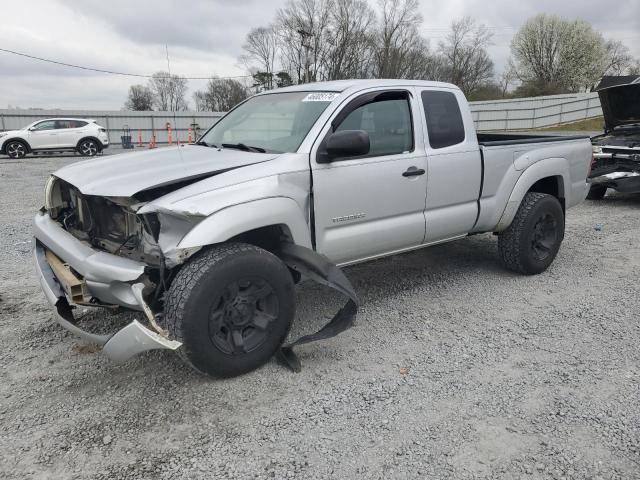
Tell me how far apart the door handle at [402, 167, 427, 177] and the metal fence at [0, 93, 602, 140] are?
24692 millimetres

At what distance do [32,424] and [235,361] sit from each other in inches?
44.9

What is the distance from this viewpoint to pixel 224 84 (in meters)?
48.6

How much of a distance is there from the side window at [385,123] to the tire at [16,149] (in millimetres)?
18875

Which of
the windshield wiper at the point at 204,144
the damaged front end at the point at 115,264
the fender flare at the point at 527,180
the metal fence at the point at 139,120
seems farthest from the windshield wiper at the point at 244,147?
the metal fence at the point at 139,120

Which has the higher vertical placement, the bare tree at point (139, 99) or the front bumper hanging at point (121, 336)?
the bare tree at point (139, 99)

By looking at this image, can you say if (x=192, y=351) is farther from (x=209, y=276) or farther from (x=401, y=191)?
(x=401, y=191)

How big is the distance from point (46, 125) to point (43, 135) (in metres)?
0.42

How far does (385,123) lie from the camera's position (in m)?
4.14

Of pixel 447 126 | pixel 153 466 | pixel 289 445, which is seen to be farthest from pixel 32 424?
pixel 447 126

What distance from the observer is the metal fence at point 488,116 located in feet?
90.5

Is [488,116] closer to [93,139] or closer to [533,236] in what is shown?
[93,139]

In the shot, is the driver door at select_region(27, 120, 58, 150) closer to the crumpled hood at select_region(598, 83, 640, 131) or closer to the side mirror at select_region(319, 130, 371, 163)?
the crumpled hood at select_region(598, 83, 640, 131)

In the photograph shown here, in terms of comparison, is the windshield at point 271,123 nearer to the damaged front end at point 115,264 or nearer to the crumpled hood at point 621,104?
the damaged front end at point 115,264

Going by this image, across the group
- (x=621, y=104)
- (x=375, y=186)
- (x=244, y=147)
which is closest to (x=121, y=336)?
(x=244, y=147)
